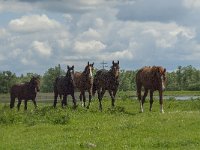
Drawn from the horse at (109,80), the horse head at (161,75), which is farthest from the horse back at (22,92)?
the horse head at (161,75)

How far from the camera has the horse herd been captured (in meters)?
30.5

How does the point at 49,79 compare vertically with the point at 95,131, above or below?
above

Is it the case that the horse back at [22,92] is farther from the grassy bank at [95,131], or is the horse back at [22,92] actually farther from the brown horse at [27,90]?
the grassy bank at [95,131]

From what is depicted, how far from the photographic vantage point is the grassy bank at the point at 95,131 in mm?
17672

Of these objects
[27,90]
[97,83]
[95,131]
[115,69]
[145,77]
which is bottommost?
[95,131]

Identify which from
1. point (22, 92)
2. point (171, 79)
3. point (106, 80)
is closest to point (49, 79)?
point (171, 79)

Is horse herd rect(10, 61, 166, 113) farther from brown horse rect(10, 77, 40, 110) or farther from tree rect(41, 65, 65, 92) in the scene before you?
tree rect(41, 65, 65, 92)

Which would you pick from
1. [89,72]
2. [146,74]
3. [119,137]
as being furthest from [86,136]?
[89,72]

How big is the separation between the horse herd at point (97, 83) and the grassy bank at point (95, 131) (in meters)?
3.99

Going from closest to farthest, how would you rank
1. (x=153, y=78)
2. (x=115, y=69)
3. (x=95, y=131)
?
(x=95, y=131)
(x=153, y=78)
(x=115, y=69)

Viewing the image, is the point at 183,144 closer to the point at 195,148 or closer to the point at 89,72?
the point at 195,148

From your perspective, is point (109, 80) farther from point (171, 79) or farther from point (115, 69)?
point (171, 79)

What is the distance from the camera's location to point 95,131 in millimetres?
21156

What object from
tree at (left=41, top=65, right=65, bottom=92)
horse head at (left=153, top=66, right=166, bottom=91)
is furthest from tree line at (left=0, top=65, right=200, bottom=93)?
horse head at (left=153, top=66, right=166, bottom=91)
